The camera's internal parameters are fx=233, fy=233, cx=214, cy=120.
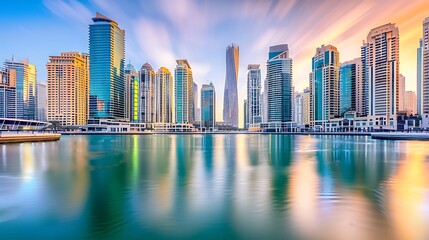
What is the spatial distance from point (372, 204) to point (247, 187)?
6.25 m

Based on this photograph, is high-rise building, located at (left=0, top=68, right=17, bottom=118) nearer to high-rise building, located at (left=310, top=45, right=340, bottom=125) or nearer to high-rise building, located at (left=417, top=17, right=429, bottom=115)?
high-rise building, located at (left=310, top=45, right=340, bottom=125)

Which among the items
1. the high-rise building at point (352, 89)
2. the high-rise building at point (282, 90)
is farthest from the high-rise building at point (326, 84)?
the high-rise building at point (282, 90)

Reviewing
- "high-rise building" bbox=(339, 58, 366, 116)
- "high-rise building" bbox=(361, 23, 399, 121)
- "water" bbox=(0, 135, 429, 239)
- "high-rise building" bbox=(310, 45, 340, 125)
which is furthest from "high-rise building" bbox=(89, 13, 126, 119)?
"high-rise building" bbox=(339, 58, 366, 116)

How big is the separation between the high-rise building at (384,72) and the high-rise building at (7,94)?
254223 millimetres

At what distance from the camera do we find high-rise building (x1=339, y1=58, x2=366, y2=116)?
174000mm

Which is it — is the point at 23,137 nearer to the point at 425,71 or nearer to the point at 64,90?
the point at 64,90

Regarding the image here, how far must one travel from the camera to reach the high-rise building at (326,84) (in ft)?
550

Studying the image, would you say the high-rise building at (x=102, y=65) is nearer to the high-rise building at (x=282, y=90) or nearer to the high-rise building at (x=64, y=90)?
the high-rise building at (x=64, y=90)

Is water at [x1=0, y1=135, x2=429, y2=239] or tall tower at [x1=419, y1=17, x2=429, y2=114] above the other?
tall tower at [x1=419, y1=17, x2=429, y2=114]

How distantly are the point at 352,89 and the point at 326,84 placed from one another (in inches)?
989

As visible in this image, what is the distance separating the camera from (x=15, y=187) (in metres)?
14.0

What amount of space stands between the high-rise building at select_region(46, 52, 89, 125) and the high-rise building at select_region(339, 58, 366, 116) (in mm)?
192427

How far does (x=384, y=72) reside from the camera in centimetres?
12625

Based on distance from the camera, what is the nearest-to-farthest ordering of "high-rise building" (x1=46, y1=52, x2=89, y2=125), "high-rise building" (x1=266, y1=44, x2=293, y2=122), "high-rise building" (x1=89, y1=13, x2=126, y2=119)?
"high-rise building" (x1=89, y1=13, x2=126, y2=119)
"high-rise building" (x1=46, y1=52, x2=89, y2=125)
"high-rise building" (x1=266, y1=44, x2=293, y2=122)
